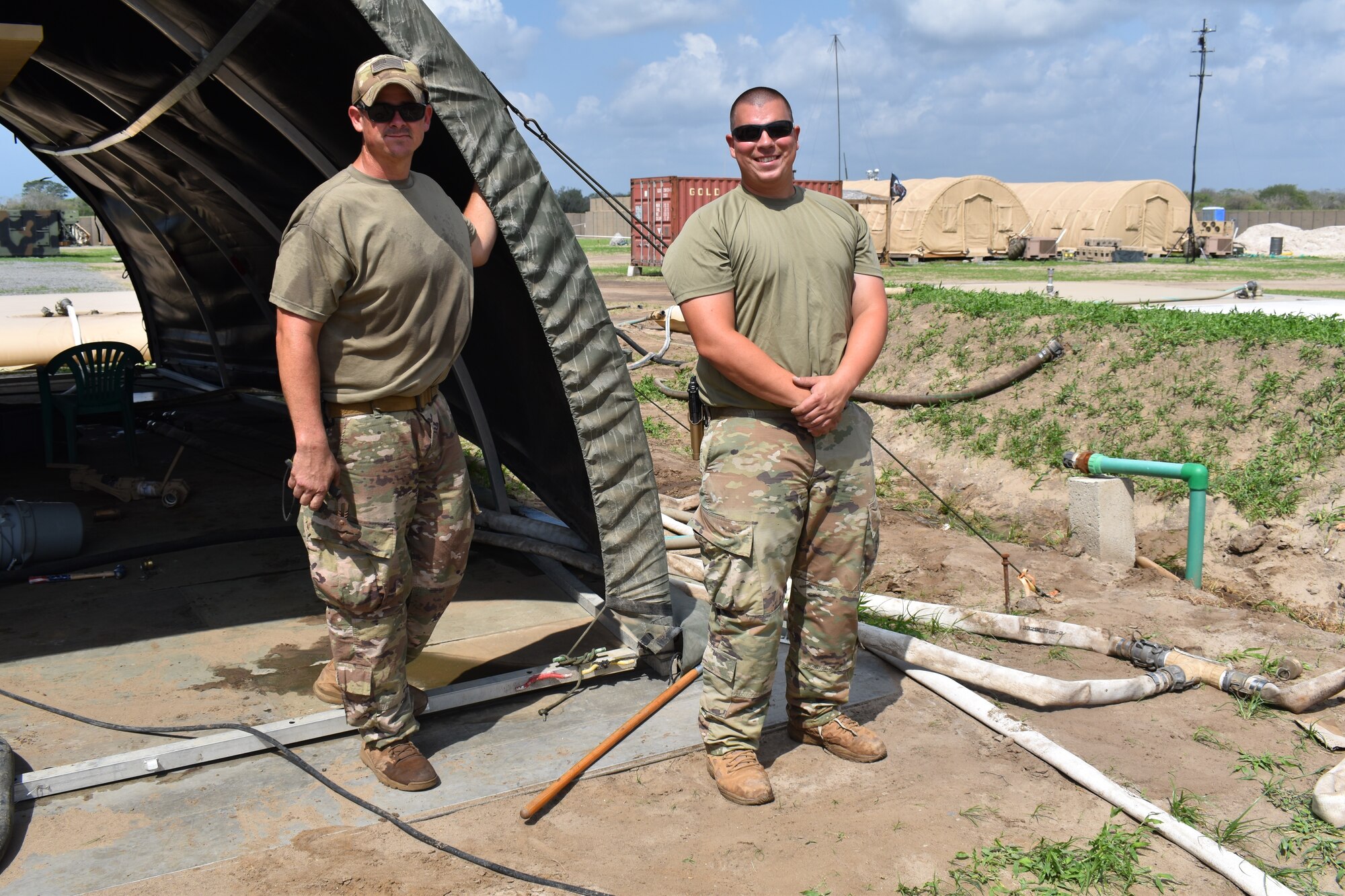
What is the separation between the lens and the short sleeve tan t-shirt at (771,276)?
335 cm

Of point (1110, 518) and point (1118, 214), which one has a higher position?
point (1118, 214)

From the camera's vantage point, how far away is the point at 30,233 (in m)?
42.0

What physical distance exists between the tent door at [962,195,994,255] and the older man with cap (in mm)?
28923

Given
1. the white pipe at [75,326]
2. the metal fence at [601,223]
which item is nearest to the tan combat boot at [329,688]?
the white pipe at [75,326]

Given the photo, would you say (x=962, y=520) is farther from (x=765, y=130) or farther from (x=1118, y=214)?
(x=1118, y=214)

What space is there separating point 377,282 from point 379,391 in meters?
0.32

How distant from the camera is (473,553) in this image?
5723mm

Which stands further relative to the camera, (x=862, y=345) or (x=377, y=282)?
(x=862, y=345)

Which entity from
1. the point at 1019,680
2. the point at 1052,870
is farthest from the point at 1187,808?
the point at 1019,680

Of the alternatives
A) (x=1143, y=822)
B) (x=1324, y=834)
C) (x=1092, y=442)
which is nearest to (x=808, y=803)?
(x=1143, y=822)

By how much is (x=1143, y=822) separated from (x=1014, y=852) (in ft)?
1.50

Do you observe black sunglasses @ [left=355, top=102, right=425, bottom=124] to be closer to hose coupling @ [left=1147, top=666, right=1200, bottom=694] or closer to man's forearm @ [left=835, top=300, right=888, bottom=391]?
man's forearm @ [left=835, top=300, right=888, bottom=391]

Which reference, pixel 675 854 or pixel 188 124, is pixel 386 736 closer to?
pixel 675 854

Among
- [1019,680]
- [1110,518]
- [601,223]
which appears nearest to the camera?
[1019,680]
